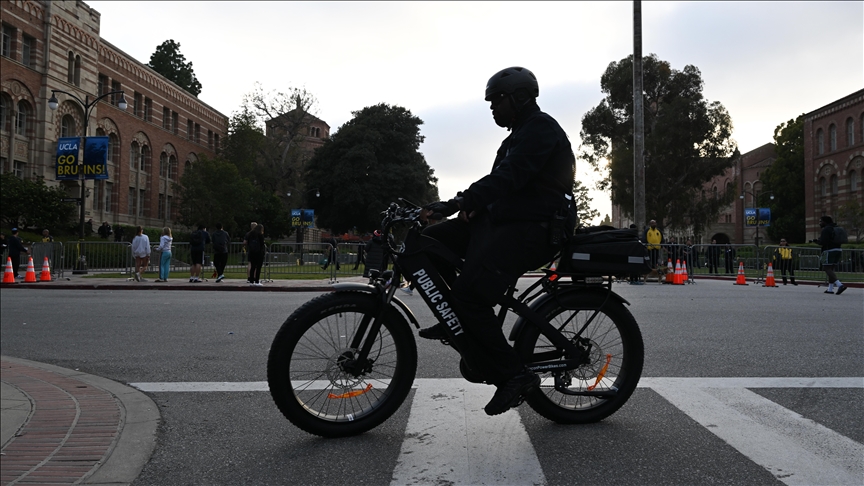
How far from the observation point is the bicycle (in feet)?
11.6

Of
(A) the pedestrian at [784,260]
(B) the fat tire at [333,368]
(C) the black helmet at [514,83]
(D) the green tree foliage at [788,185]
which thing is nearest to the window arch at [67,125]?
(A) the pedestrian at [784,260]

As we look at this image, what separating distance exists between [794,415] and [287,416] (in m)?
2.97

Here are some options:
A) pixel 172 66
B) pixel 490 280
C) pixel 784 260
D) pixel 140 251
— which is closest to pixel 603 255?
pixel 490 280

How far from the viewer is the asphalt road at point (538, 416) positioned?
3068mm

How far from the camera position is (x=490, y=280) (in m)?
3.44

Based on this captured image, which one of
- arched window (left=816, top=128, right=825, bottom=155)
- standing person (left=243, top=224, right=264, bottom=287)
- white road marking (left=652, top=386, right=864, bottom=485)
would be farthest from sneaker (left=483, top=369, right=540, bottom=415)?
arched window (left=816, top=128, right=825, bottom=155)

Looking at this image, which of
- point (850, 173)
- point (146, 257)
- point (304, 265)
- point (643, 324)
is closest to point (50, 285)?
point (146, 257)

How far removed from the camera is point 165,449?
342cm

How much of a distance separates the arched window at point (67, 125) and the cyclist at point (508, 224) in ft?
124

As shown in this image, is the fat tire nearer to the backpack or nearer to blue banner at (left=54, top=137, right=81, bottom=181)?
blue banner at (left=54, top=137, right=81, bottom=181)

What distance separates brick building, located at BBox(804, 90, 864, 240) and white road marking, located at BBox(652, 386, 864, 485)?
2245 inches

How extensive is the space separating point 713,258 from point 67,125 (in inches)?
1311

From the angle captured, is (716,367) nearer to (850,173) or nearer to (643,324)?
(643,324)

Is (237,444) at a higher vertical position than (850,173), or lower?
lower
